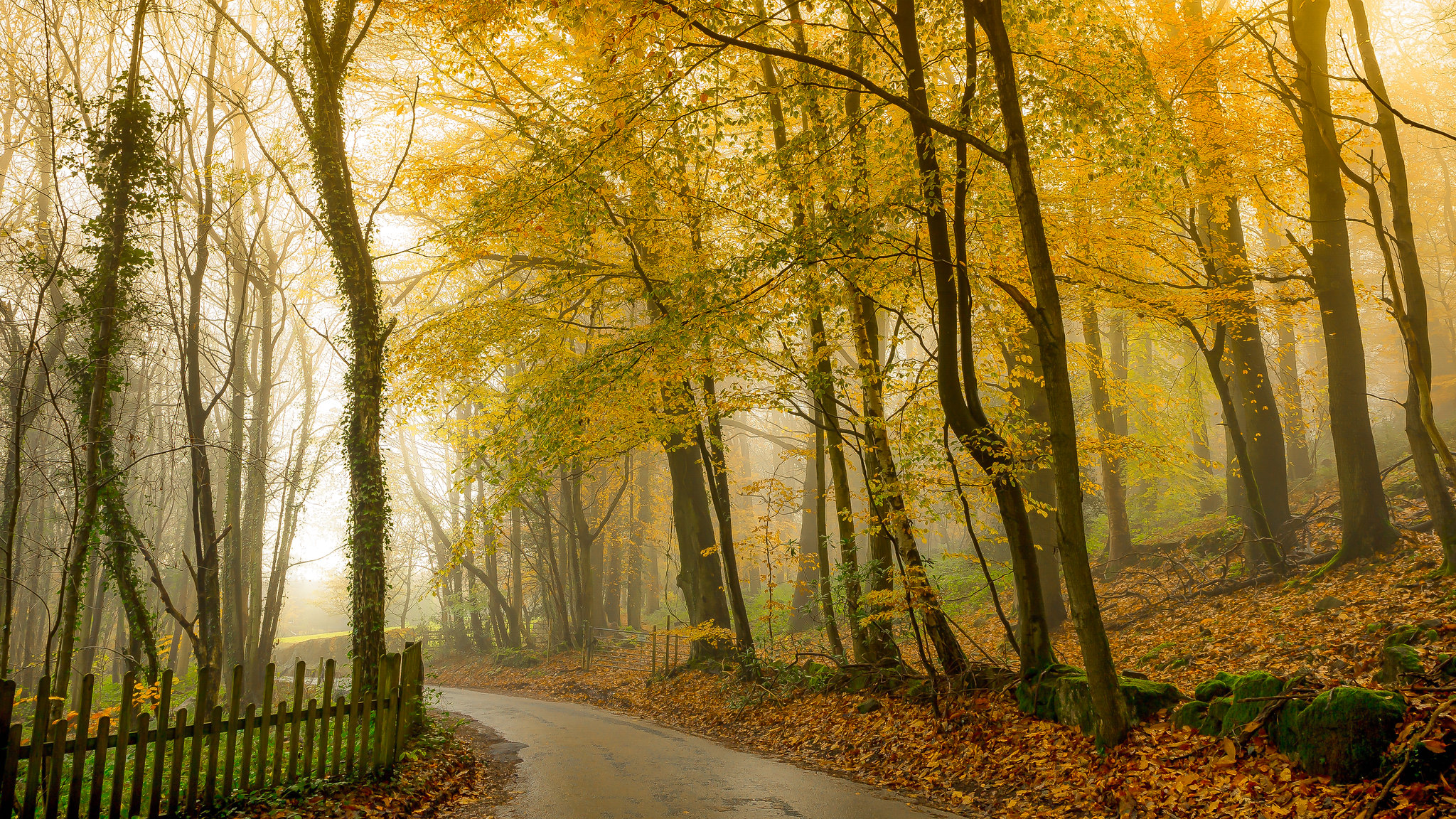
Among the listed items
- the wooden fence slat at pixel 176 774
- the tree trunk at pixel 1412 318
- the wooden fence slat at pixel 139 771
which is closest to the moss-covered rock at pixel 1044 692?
the tree trunk at pixel 1412 318

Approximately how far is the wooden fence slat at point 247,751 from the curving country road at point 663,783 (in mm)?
2011

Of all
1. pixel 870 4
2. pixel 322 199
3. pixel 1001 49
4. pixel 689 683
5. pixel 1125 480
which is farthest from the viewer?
pixel 1125 480

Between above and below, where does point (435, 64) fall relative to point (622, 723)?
above

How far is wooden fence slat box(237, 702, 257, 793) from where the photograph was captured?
5758mm

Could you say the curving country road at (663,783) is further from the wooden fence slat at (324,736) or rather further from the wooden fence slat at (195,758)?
the wooden fence slat at (195,758)

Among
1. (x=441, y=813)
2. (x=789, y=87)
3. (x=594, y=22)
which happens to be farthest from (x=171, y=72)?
(x=441, y=813)

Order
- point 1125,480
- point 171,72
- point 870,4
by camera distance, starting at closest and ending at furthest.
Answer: point 870,4 < point 171,72 < point 1125,480

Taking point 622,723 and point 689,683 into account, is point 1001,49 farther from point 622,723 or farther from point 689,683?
point 689,683

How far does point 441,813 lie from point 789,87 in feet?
25.5

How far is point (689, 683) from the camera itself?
1456 centimetres

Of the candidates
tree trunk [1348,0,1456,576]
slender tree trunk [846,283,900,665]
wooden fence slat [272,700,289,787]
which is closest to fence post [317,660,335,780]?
wooden fence slat [272,700,289,787]

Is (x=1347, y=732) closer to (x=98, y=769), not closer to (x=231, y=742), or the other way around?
(x=231, y=742)

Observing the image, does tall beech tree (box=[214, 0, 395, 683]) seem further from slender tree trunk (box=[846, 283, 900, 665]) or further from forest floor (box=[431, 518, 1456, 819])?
slender tree trunk (box=[846, 283, 900, 665])

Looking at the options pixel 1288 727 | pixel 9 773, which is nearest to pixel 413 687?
pixel 9 773
